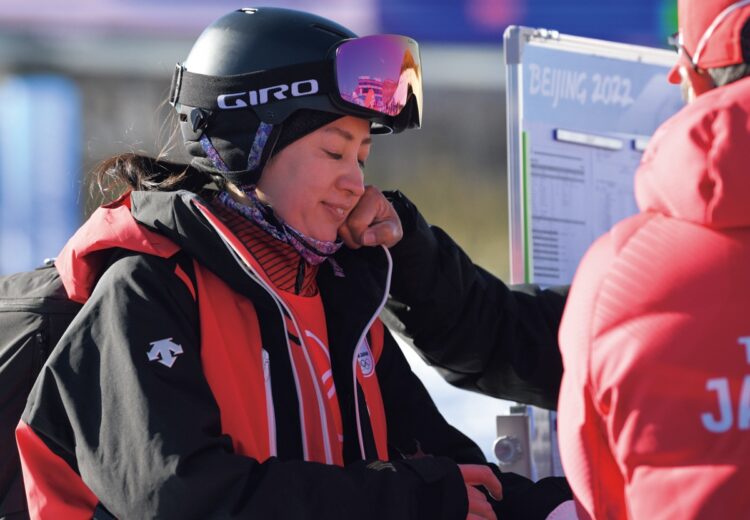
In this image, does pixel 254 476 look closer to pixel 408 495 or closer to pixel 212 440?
pixel 212 440

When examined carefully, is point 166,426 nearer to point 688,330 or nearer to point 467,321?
point 688,330

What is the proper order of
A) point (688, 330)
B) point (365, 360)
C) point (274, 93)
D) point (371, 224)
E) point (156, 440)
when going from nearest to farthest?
point (688, 330)
point (156, 440)
point (274, 93)
point (365, 360)
point (371, 224)

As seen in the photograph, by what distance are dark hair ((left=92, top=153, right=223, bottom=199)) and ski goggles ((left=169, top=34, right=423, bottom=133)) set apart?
16 cm

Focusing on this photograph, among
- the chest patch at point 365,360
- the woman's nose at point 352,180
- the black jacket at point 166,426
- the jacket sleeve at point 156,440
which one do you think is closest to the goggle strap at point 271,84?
the woman's nose at point 352,180

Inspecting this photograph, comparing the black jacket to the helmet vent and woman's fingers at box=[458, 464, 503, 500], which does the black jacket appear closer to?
woman's fingers at box=[458, 464, 503, 500]

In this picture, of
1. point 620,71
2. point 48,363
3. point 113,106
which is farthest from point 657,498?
point 113,106

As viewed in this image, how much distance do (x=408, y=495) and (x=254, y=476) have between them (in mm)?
296

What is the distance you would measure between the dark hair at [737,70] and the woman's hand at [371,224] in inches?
38.6

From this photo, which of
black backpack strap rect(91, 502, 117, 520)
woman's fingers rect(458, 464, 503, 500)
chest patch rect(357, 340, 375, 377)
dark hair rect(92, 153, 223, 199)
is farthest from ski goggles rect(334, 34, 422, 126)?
black backpack strap rect(91, 502, 117, 520)

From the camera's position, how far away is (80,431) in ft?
6.40

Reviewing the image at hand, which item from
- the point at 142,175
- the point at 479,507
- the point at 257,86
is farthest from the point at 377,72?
the point at 479,507

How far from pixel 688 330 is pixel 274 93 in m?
1.10

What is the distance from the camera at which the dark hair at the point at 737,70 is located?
1706 millimetres

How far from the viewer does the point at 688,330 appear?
5.17 ft
